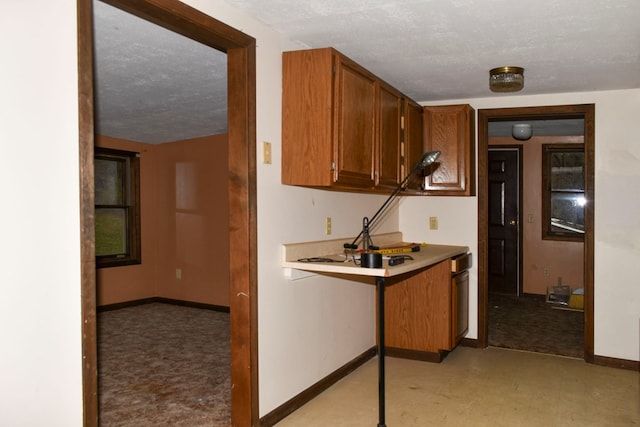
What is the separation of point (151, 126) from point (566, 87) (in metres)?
3.85

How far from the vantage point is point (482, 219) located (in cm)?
431

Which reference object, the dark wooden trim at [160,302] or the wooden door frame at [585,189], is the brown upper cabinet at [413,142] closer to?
Result: the wooden door frame at [585,189]

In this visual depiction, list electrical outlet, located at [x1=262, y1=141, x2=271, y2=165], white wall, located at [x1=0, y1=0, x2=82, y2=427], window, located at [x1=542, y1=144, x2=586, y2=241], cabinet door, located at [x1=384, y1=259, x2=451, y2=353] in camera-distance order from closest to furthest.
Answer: white wall, located at [x1=0, y1=0, x2=82, y2=427], electrical outlet, located at [x1=262, y1=141, x2=271, y2=165], cabinet door, located at [x1=384, y1=259, x2=451, y2=353], window, located at [x1=542, y1=144, x2=586, y2=241]

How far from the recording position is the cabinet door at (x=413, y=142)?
3.74 m

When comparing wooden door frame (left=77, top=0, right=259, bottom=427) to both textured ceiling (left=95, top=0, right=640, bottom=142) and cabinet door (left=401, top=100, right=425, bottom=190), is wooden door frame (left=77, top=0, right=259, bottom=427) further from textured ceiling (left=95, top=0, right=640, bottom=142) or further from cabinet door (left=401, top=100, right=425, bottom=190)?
cabinet door (left=401, top=100, right=425, bottom=190)

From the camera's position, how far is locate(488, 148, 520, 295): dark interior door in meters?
6.69

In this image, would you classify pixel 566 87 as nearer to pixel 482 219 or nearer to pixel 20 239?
pixel 482 219

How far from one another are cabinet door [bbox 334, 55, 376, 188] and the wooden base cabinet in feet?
3.85

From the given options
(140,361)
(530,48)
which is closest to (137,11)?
(530,48)

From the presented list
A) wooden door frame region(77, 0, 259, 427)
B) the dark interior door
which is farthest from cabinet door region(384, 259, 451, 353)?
the dark interior door

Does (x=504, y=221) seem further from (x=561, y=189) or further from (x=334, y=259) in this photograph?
(x=334, y=259)

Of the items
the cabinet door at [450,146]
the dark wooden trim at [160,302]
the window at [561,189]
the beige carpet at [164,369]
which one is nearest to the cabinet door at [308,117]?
the beige carpet at [164,369]

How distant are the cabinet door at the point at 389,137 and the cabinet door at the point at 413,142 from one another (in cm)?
14

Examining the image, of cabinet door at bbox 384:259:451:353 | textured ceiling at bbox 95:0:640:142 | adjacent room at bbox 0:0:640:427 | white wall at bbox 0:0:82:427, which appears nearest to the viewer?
white wall at bbox 0:0:82:427
